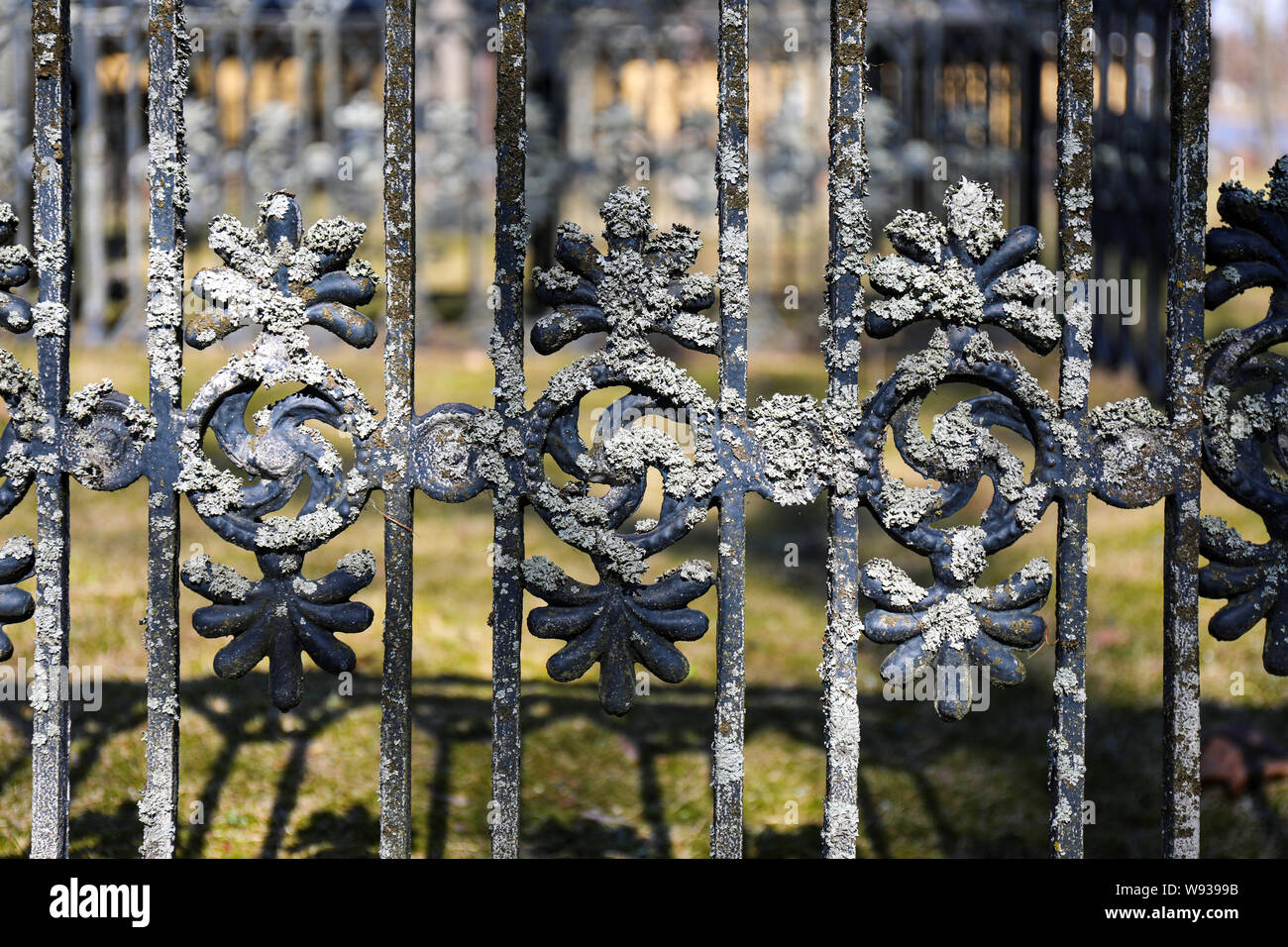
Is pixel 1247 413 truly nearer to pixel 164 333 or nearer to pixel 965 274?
pixel 965 274

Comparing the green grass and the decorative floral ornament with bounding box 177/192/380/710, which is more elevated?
the decorative floral ornament with bounding box 177/192/380/710

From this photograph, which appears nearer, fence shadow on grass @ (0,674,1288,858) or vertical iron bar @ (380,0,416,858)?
vertical iron bar @ (380,0,416,858)

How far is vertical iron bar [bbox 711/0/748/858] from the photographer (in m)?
1.98

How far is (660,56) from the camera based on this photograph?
14.6m

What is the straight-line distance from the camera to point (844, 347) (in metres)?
2.01

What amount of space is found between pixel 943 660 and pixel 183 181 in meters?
1.54

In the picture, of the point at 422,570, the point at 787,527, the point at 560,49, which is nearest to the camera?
the point at 422,570

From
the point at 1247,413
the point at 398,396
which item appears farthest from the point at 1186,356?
the point at 398,396

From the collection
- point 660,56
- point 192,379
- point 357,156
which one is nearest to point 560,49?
point 660,56

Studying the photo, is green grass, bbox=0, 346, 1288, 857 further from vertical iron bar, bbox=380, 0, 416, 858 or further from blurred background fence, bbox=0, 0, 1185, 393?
blurred background fence, bbox=0, 0, 1185, 393

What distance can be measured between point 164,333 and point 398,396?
42 centimetres

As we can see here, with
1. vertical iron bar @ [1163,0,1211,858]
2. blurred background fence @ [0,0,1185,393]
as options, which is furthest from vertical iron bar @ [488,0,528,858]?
blurred background fence @ [0,0,1185,393]
